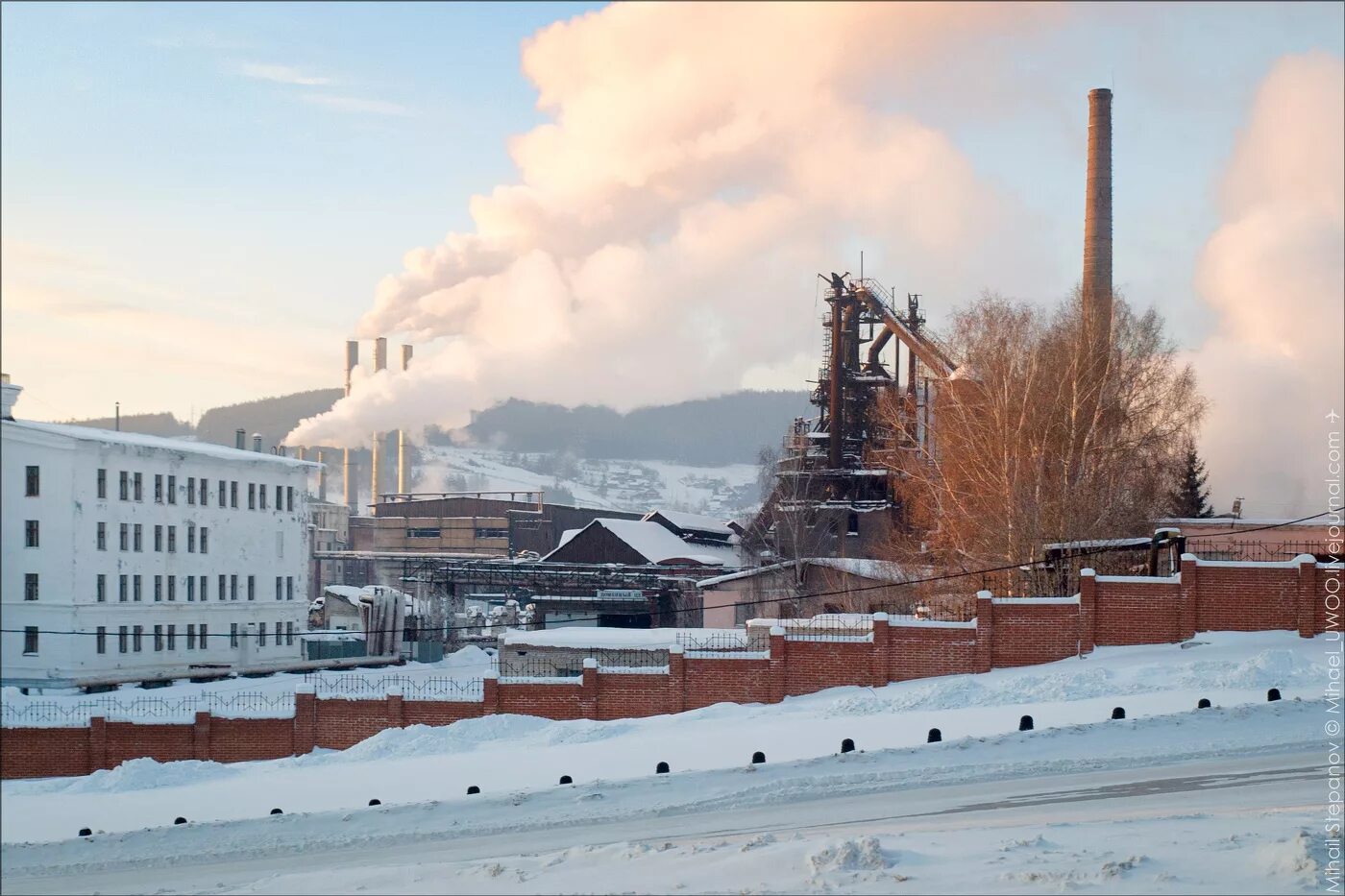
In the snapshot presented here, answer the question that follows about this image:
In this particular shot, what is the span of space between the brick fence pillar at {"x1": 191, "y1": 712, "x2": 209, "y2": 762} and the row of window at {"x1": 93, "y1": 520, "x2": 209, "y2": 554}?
1014cm

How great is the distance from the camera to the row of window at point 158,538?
4141 centimetres

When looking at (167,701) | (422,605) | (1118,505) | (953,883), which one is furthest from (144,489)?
(953,883)

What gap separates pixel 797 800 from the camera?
18031 millimetres

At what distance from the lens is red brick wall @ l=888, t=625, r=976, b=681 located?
29.1 meters

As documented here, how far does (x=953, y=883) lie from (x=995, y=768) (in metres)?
7.78

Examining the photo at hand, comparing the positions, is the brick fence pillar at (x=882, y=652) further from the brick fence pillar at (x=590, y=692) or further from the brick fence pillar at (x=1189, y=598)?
the brick fence pillar at (x=590, y=692)

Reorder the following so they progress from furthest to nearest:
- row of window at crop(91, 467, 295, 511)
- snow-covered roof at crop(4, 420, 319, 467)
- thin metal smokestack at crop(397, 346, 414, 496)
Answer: thin metal smokestack at crop(397, 346, 414, 496) < row of window at crop(91, 467, 295, 511) < snow-covered roof at crop(4, 420, 319, 467)

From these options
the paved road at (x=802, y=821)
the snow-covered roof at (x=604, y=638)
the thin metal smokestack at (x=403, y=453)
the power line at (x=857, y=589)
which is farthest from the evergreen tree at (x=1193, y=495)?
the thin metal smokestack at (x=403, y=453)

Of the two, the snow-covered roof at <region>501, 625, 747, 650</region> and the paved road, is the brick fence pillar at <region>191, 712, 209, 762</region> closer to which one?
the snow-covered roof at <region>501, 625, 747, 650</region>

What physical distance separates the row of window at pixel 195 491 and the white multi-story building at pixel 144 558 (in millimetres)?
67

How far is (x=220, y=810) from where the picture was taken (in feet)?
72.4

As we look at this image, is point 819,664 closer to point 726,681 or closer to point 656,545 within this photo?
point 726,681

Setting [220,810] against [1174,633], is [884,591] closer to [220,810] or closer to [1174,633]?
[1174,633]

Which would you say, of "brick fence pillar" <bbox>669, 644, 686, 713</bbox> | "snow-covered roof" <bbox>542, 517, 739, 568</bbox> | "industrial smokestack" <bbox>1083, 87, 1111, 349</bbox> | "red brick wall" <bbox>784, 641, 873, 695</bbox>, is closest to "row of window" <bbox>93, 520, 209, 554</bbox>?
"brick fence pillar" <bbox>669, 644, 686, 713</bbox>
